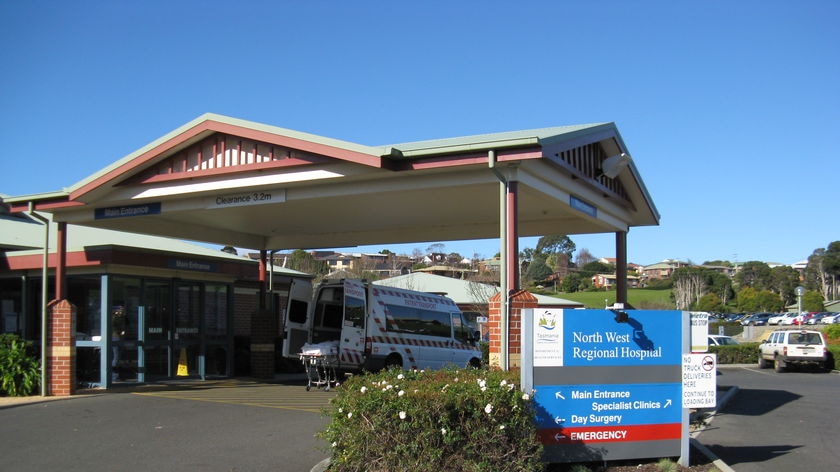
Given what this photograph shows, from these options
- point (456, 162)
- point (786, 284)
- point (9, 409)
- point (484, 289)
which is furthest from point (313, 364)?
point (786, 284)

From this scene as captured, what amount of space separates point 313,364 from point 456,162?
757 cm

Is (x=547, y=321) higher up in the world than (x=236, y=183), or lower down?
lower down

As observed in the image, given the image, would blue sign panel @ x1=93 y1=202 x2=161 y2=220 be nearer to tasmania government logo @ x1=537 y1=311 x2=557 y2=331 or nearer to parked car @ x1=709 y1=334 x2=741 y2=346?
tasmania government logo @ x1=537 y1=311 x2=557 y2=331

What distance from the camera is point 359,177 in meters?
12.3

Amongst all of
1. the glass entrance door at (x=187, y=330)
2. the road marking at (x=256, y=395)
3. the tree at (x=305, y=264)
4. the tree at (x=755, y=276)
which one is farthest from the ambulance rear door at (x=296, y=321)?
the tree at (x=755, y=276)

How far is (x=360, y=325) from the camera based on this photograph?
58.3ft

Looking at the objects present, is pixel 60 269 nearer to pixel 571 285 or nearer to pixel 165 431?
pixel 165 431

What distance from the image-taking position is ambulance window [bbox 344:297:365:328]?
17.6m

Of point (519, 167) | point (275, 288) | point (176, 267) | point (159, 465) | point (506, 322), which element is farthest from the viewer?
point (275, 288)

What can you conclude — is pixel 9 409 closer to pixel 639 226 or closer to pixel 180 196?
pixel 180 196

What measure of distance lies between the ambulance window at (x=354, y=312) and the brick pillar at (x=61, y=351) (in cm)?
583

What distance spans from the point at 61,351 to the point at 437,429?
1133cm

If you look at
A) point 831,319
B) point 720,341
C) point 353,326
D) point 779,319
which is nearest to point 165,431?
point 353,326

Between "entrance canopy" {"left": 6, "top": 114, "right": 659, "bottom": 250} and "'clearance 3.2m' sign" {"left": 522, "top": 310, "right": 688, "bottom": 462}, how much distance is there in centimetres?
316
